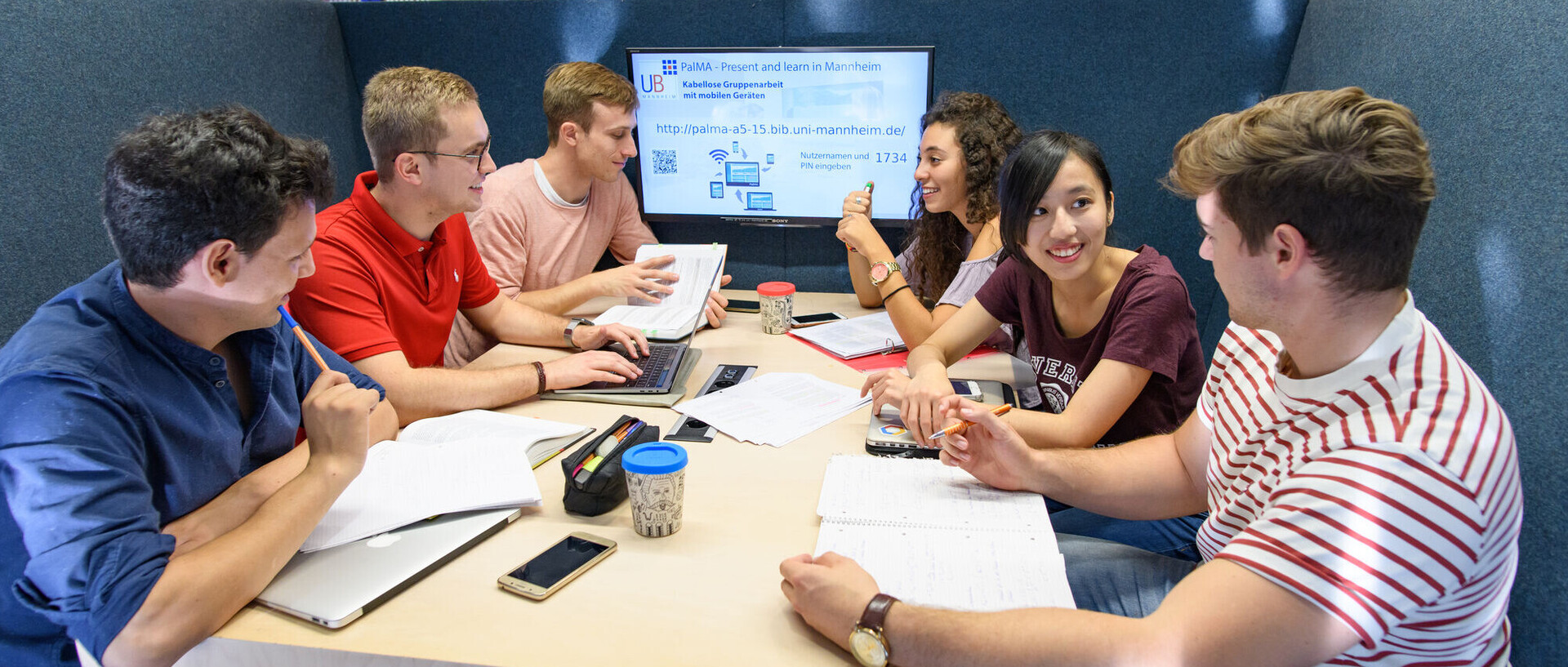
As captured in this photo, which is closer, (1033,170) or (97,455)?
(97,455)

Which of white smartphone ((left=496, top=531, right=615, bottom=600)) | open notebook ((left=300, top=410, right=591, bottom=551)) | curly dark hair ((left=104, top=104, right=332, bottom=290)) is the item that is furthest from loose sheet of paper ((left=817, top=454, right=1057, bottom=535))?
curly dark hair ((left=104, top=104, right=332, bottom=290))

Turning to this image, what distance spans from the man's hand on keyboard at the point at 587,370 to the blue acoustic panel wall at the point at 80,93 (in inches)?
36.4

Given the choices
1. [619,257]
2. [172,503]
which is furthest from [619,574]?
[619,257]

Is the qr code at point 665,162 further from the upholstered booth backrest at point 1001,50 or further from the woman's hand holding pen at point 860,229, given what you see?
the woman's hand holding pen at point 860,229

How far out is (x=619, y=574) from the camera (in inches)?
40.3

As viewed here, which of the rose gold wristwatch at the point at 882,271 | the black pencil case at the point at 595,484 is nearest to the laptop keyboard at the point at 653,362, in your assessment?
the black pencil case at the point at 595,484

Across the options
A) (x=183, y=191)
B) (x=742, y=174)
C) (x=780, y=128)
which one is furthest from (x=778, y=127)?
(x=183, y=191)

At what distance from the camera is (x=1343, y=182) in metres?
0.82

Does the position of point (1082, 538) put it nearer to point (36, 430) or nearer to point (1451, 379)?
point (1451, 379)

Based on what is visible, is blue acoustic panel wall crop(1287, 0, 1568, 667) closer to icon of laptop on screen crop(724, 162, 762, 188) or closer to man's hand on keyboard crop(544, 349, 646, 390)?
man's hand on keyboard crop(544, 349, 646, 390)

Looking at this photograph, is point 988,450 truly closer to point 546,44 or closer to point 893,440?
point 893,440

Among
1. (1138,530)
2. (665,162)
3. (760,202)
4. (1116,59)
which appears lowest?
(1138,530)

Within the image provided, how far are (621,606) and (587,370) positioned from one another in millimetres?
758

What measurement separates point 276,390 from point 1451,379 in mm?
1427
